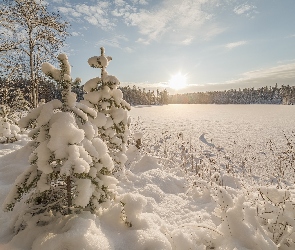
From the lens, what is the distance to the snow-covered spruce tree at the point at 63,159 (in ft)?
7.47

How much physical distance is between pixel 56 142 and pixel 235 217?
2.55 m

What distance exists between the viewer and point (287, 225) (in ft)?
10.2

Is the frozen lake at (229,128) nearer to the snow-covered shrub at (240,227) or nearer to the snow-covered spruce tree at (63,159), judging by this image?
the snow-covered shrub at (240,227)

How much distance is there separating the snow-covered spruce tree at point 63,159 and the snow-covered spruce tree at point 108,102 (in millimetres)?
1673

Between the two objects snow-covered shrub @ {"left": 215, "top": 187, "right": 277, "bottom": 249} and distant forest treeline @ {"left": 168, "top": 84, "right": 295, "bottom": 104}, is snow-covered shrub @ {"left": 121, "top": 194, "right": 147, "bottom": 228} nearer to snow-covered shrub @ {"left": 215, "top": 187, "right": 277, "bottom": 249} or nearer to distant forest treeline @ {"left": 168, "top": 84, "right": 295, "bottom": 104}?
snow-covered shrub @ {"left": 215, "top": 187, "right": 277, "bottom": 249}

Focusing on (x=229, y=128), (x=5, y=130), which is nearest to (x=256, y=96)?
(x=229, y=128)

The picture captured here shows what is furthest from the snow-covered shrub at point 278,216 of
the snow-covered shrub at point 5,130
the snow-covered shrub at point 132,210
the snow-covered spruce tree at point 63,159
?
the snow-covered shrub at point 5,130

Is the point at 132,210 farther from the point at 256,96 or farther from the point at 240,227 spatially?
the point at 256,96

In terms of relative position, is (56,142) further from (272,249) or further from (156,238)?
(272,249)

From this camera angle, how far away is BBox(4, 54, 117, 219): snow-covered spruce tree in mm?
2275

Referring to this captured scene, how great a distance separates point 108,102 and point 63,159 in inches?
97.9

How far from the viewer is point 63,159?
228 cm

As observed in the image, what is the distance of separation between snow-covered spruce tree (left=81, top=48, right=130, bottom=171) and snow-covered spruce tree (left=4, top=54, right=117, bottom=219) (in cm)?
167

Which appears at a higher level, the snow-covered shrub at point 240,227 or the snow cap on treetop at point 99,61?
the snow cap on treetop at point 99,61
